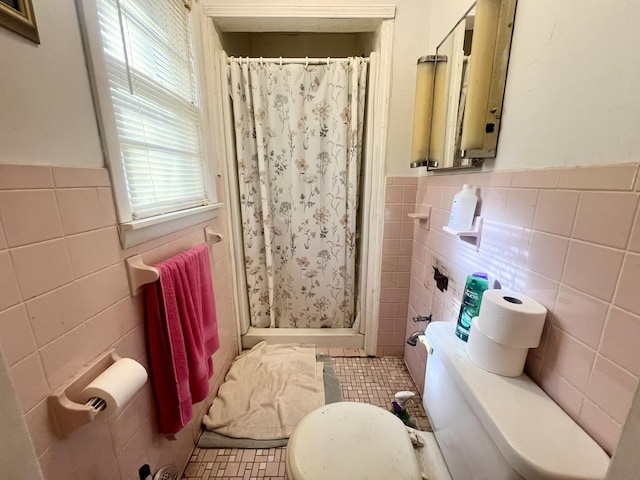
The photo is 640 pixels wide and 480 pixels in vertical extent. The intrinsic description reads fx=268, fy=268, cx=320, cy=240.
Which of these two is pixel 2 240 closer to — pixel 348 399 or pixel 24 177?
pixel 24 177

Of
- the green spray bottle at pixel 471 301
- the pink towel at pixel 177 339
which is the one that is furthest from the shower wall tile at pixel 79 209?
the green spray bottle at pixel 471 301

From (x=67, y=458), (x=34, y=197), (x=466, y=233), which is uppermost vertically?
(x=34, y=197)

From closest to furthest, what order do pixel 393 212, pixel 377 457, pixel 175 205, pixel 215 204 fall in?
pixel 377 457 < pixel 175 205 < pixel 215 204 < pixel 393 212

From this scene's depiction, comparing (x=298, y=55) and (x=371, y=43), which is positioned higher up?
(x=298, y=55)

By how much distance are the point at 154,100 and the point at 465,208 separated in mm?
1224

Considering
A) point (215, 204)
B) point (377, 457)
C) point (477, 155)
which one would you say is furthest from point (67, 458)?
point (477, 155)

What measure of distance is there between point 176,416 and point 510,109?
1.53 m

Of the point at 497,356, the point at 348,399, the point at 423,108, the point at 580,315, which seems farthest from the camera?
the point at 348,399

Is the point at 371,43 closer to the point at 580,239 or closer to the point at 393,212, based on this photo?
the point at 393,212

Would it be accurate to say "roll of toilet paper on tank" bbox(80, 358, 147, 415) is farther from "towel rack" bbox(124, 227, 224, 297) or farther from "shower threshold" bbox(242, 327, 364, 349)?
"shower threshold" bbox(242, 327, 364, 349)

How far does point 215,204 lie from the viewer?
1438mm

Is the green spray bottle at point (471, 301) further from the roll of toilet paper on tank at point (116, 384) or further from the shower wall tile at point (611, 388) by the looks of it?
the roll of toilet paper on tank at point (116, 384)

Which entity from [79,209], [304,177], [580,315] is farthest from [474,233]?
[79,209]

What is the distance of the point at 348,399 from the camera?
1509 millimetres
